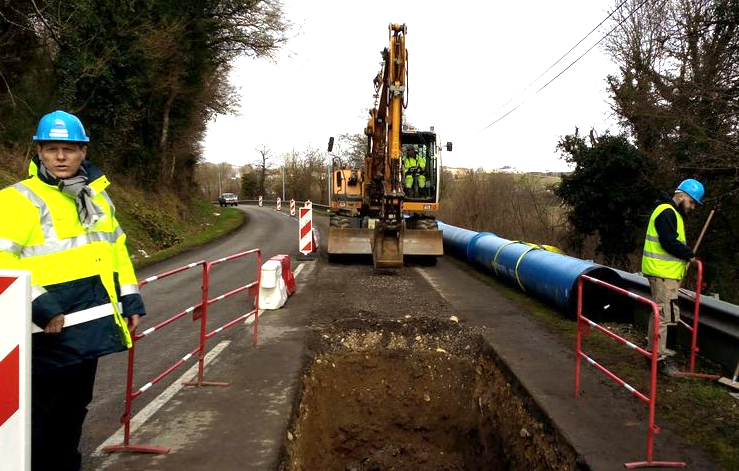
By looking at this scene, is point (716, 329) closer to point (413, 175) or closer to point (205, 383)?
point (205, 383)

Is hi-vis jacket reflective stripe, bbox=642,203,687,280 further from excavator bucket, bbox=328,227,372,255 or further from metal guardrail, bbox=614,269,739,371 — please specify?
excavator bucket, bbox=328,227,372,255

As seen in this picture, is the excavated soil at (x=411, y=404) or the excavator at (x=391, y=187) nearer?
the excavated soil at (x=411, y=404)

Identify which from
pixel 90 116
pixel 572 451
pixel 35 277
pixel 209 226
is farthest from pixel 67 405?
pixel 209 226

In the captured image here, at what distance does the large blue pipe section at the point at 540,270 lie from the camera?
8062 mm

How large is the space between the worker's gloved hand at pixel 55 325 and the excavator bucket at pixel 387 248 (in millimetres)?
9505

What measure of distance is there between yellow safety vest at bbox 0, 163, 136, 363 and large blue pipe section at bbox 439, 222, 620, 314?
6.86 m

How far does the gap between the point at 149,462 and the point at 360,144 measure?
49.6 metres

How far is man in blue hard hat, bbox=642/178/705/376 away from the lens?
18.7 feet

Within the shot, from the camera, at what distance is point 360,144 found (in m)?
52.3

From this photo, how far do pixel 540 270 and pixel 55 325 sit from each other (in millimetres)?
8114

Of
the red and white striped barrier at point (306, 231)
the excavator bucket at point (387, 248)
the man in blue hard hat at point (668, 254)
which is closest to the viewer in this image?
the man in blue hard hat at point (668, 254)

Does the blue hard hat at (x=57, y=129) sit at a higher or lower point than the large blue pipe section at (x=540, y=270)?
higher

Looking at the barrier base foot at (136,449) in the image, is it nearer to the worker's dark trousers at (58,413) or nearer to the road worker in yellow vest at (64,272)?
the worker's dark trousers at (58,413)

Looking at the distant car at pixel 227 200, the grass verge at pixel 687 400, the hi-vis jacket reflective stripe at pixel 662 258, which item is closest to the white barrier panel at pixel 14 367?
the grass verge at pixel 687 400
